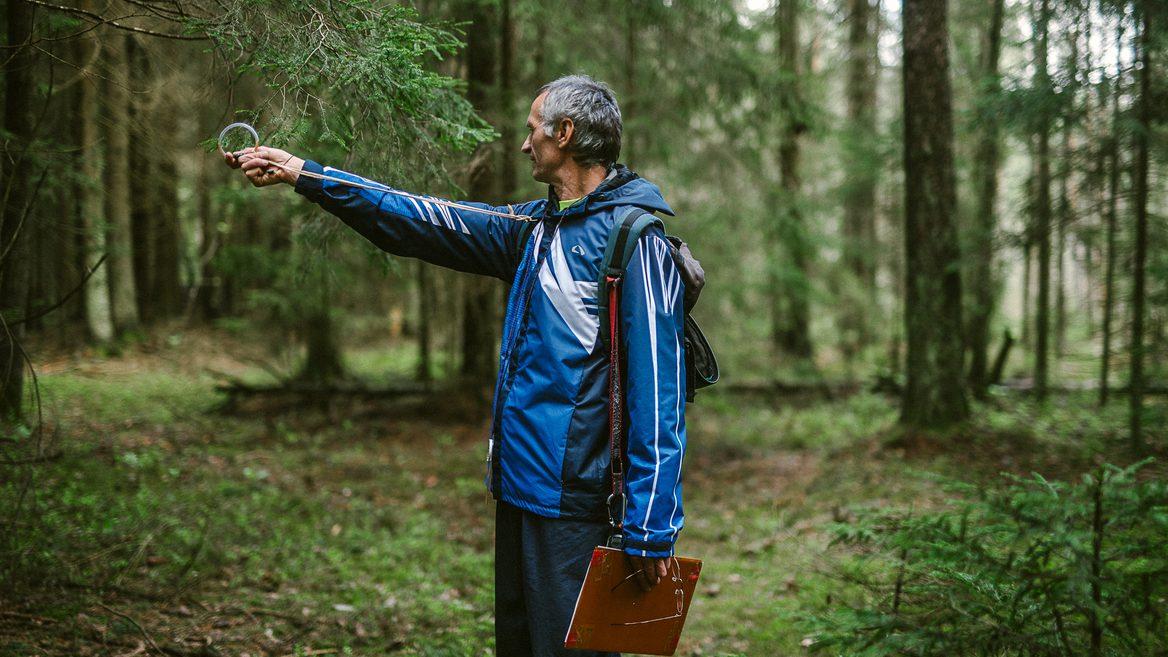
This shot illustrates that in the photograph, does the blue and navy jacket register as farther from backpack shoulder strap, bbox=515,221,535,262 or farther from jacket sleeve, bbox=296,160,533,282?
backpack shoulder strap, bbox=515,221,535,262

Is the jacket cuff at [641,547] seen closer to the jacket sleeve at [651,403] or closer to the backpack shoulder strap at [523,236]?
the jacket sleeve at [651,403]

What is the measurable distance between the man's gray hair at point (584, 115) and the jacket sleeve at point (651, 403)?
0.43 meters

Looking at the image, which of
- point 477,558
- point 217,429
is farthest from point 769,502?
point 217,429

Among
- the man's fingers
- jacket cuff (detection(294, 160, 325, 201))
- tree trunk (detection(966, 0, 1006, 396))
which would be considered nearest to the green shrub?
the man's fingers

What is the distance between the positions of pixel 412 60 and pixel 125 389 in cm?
1048

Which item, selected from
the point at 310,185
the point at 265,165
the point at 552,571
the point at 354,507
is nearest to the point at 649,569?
the point at 552,571

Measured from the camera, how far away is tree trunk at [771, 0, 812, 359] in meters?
10.4

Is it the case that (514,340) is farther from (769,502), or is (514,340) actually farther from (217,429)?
(217,429)

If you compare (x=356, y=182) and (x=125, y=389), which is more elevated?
(x=356, y=182)

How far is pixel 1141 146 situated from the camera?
759 cm

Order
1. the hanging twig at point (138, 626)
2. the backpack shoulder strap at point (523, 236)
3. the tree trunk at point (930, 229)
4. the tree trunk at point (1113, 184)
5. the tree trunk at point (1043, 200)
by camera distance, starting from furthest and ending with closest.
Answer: the tree trunk at point (930, 229)
the tree trunk at point (1043, 200)
the tree trunk at point (1113, 184)
the hanging twig at point (138, 626)
the backpack shoulder strap at point (523, 236)

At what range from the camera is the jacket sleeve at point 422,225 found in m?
2.78

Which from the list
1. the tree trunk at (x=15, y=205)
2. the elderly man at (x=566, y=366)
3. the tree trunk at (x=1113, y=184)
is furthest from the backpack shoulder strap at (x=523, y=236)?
the tree trunk at (x=1113, y=184)

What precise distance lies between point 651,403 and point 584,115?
1.06m
